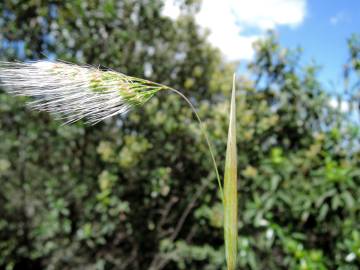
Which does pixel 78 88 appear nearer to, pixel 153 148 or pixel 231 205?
pixel 231 205

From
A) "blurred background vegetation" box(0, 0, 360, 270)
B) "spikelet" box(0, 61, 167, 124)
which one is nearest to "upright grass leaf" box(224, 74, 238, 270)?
"spikelet" box(0, 61, 167, 124)

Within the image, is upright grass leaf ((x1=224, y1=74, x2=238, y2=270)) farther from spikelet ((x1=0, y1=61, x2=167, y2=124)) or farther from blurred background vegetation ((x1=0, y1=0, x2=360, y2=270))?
blurred background vegetation ((x1=0, y1=0, x2=360, y2=270))

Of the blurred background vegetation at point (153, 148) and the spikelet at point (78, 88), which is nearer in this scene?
the spikelet at point (78, 88)

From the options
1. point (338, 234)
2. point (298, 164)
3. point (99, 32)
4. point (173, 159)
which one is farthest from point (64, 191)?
point (338, 234)

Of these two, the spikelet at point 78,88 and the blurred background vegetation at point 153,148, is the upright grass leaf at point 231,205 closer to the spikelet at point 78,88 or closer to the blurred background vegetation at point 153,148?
the spikelet at point 78,88

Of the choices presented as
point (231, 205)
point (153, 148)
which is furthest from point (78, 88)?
point (153, 148)

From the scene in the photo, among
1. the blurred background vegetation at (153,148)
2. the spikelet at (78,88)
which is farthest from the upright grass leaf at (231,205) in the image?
the blurred background vegetation at (153,148)

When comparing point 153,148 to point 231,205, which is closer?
point 231,205

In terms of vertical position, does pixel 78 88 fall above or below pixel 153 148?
above
